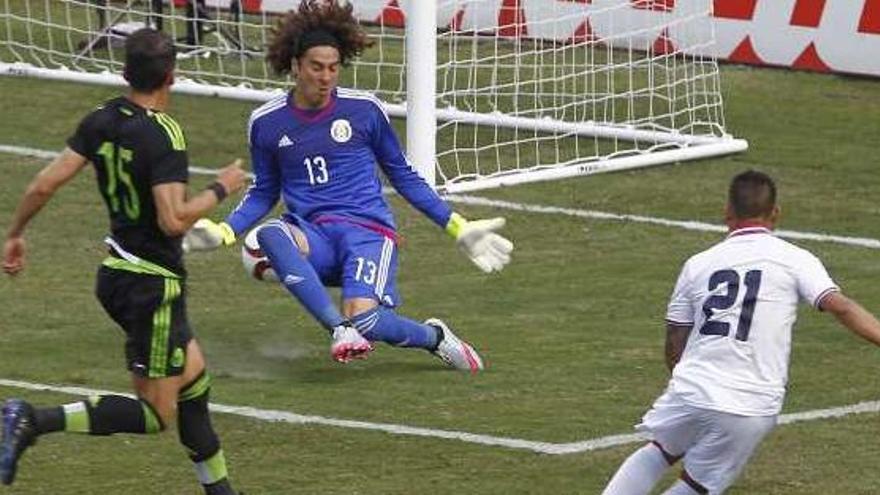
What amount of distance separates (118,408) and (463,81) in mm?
10379

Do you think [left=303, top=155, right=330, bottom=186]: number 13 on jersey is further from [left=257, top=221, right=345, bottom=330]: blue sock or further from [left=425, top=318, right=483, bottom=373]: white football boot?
[left=425, top=318, right=483, bottom=373]: white football boot

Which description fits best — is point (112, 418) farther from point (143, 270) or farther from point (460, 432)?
point (460, 432)

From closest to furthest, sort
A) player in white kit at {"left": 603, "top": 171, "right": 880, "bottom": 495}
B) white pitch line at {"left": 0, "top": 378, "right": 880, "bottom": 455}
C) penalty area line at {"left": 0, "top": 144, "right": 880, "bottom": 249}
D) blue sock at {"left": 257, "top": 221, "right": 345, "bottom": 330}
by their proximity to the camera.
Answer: player in white kit at {"left": 603, "top": 171, "right": 880, "bottom": 495}, white pitch line at {"left": 0, "top": 378, "right": 880, "bottom": 455}, blue sock at {"left": 257, "top": 221, "right": 345, "bottom": 330}, penalty area line at {"left": 0, "top": 144, "right": 880, "bottom": 249}

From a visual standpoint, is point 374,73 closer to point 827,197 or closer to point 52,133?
point 52,133

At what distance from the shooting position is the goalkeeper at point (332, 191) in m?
12.5

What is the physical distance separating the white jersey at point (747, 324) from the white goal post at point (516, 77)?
865 centimetres

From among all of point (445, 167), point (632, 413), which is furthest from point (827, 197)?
point (632, 413)

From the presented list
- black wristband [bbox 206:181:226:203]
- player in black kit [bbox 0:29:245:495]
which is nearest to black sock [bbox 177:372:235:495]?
player in black kit [bbox 0:29:245:495]

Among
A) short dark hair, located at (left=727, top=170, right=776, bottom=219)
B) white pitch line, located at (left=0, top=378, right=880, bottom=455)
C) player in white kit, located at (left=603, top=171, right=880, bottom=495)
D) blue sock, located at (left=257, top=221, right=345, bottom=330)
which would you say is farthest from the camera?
blue sock, located at (left=257, top=221, right=345, bottom=330)

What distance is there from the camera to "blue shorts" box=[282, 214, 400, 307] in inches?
498

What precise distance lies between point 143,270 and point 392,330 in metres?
2.80

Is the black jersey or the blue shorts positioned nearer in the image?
the black jersey

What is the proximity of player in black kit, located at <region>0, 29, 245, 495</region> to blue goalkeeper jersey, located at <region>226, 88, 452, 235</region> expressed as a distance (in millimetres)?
2833

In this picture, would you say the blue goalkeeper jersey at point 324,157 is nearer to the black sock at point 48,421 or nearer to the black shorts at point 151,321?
the black shorts at point 151,321
